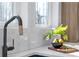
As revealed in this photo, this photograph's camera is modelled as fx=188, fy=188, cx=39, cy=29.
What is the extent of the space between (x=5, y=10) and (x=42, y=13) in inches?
33.4

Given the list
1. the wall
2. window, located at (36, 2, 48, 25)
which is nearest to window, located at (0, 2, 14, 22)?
the wall

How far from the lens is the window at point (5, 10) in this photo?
205 cm

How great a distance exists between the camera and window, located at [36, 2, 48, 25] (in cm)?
264

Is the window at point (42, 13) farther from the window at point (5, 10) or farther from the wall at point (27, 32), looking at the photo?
the window at point (5, 10)

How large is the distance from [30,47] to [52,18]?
0.82 metres

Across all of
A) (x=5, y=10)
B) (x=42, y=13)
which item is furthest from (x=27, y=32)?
(x=42, y=13)

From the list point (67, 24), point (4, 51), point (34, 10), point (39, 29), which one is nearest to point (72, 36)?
point (67, 24)

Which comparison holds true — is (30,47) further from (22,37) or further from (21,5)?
(21,5)

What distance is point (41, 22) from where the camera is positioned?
278cm

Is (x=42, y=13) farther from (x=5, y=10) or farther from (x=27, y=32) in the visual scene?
(x=5, y=10)

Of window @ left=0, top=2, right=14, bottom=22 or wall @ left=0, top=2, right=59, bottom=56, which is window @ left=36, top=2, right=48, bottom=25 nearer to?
wall @ left=0, top=2, right=59, bottom=56

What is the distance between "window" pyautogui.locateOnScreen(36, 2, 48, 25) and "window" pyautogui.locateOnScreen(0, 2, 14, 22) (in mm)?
531

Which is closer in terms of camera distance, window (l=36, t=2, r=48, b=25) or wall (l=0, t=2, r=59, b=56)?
wall (l=0, t=2, r=59, b=56)

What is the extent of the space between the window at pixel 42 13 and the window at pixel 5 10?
1.74 ft
